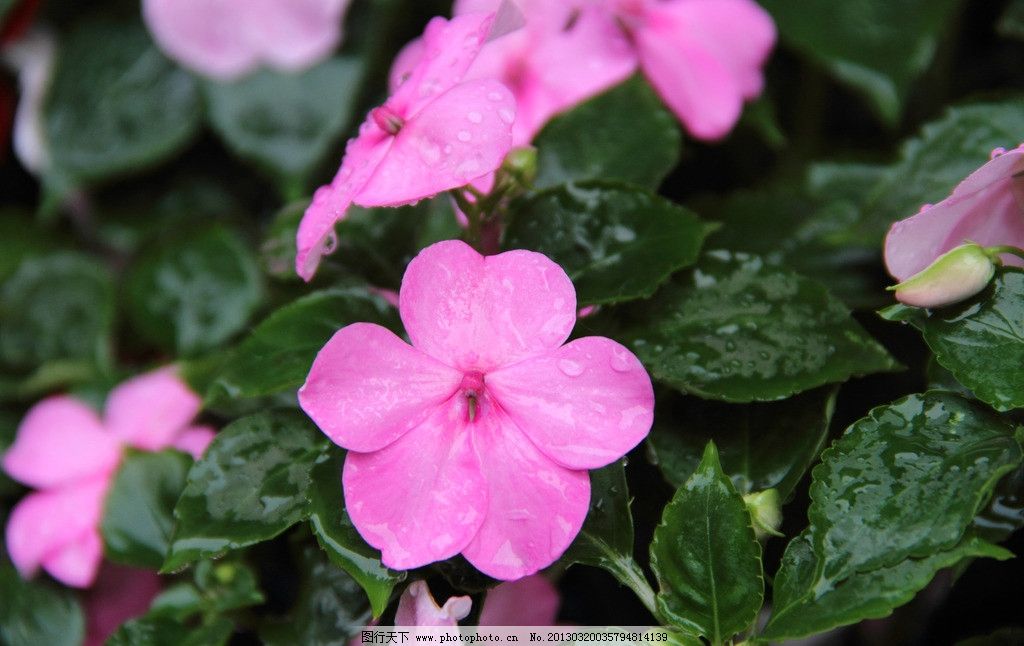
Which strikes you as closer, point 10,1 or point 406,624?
point 406,624

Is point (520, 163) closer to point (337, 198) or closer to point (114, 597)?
point (337, 198)

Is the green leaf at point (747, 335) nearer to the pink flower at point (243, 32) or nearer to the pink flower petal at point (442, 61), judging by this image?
the pink flower petal at point (442, 61)

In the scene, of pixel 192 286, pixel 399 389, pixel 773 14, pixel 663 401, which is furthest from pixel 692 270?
pixel 192 286

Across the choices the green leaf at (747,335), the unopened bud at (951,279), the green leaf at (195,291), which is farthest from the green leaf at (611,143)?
the green leaf at (195,291)

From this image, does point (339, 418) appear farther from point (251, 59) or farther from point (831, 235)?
point (251, 59)

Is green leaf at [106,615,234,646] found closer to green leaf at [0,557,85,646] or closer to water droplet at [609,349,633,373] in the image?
green leaf at [0,557,85,646]

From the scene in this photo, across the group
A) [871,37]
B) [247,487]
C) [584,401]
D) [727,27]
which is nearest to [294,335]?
[247,487]
